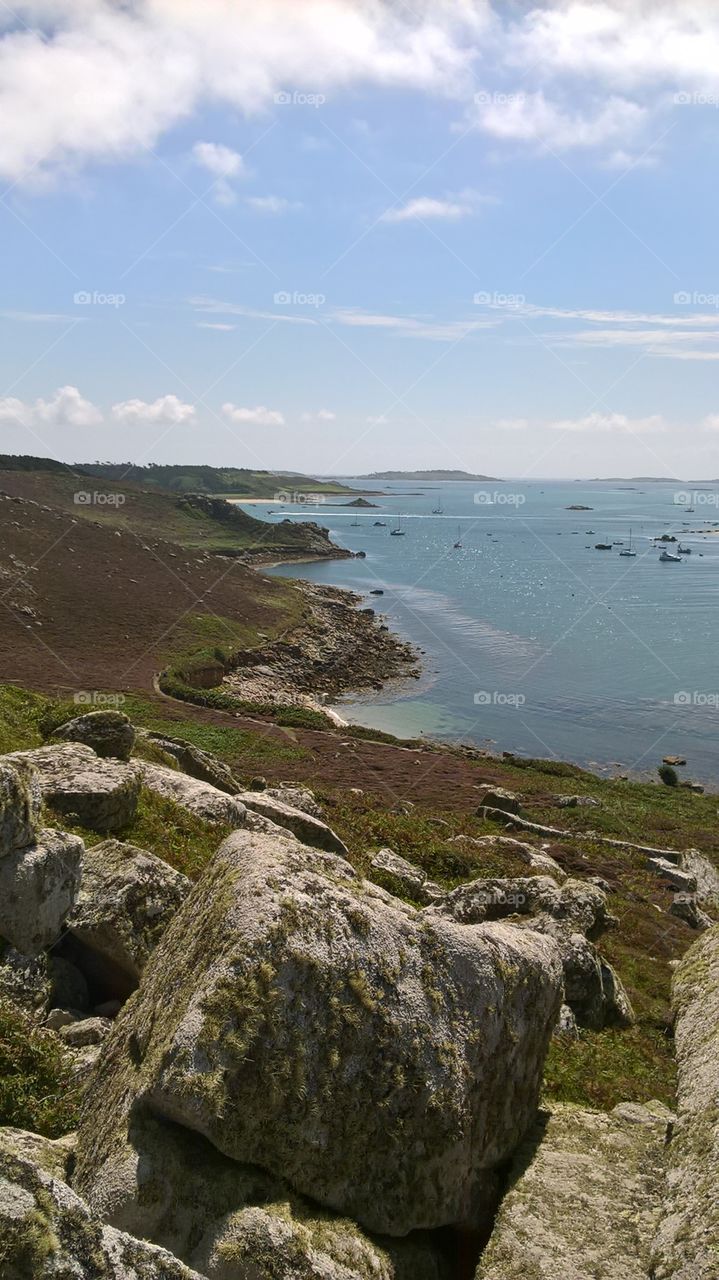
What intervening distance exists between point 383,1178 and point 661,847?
3109 centimetres

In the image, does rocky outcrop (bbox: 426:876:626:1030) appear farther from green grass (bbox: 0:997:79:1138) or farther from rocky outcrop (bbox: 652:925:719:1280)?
green grass (bbox: 0:997:79:1138)

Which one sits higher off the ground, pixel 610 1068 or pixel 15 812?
pixel 15 812

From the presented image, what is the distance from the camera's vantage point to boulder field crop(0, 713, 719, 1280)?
16.7 feet

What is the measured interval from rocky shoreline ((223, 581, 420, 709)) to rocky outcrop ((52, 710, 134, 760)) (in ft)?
153

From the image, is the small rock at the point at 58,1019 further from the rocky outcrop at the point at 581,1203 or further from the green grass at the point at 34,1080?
the rocky outcrop at the point at 581,1203

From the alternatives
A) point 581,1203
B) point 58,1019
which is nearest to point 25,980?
point 58,1019

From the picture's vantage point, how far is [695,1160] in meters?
6.19

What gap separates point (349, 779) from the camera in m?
41.0

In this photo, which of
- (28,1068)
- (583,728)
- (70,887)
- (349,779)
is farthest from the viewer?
(583,728)

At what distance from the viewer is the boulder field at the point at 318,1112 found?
5094 millimetres

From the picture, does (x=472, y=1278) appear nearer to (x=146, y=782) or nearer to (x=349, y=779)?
(x=146, y=782)

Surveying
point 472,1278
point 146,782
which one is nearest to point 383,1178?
point 472,1278

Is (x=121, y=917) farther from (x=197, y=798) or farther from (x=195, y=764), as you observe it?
(x=195, y=764)

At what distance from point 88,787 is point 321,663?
69.2 metres
